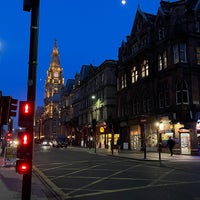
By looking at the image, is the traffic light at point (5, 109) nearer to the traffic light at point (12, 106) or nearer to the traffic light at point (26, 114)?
the traffic light at point (12, 106)

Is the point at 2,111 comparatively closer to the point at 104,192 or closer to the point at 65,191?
the point at 65,191

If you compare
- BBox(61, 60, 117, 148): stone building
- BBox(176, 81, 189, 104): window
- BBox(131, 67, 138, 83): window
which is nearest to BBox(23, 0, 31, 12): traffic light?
BBox(176, 81, 189, 104): window

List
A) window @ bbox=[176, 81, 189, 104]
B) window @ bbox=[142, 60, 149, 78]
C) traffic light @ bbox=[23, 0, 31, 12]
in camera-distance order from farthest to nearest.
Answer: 1. window @ bbox=[142, 60, 149, 78]
2. window @ bbox=[176, 81, 189, 104]
3. traffic light @ bbox=[23, 0, 31, 12]

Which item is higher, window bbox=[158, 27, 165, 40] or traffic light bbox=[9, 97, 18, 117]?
window bbox=[158, 27, 165, 40]

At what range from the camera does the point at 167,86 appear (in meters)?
36.0

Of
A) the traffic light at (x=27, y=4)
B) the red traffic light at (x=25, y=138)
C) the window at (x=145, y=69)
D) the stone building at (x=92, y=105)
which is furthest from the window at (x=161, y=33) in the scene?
the red traffic light at (x=25, y=138)

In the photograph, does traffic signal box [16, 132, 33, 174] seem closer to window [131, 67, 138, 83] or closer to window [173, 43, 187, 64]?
window [173, 43, 187, 64]

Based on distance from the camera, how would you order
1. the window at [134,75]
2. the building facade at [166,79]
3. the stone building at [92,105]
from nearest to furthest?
the building facade at [166,79] → the window at [134,75] → the stone building at [92,105]

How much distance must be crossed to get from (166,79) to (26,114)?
102 feet

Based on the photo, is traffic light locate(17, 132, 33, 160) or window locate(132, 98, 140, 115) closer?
traffic light locate(17, 132, 33, 160)

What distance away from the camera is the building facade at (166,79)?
33250 mm

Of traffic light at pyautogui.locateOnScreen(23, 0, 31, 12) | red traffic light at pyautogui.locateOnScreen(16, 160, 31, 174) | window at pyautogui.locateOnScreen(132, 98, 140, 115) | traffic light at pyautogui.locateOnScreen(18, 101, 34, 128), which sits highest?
window at pyautogui.locateOnScreen(132, 98, 140, 115)

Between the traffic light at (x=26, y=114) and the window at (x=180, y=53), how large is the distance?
98.2 ft

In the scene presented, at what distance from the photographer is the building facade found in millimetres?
33250
